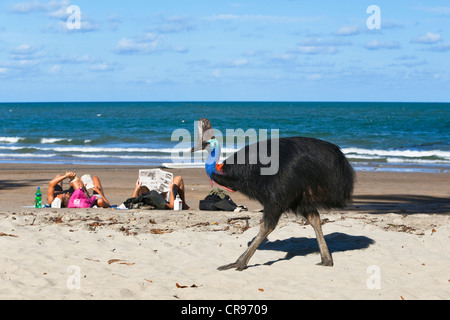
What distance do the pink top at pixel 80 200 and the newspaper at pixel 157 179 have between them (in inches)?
37.2

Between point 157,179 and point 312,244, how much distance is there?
3851 millimetres

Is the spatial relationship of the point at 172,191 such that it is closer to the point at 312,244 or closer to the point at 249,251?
the point at 312,244

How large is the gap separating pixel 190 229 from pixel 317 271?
8.18ft

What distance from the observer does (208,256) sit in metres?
7.23

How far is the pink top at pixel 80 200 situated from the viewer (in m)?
10.2

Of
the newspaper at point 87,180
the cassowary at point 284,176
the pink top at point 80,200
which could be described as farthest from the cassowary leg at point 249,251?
the newspaper at point 87,180

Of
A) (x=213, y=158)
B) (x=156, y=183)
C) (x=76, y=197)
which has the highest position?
(x=213, y=158)

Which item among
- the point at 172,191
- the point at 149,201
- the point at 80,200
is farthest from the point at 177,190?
the point at 80,200

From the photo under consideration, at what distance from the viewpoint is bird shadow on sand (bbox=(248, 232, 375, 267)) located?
7.49m

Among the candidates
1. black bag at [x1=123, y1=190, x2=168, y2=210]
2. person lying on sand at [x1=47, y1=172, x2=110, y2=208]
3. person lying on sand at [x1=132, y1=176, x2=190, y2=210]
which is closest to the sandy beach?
black bag at [x1=123, y1=190, x2=168, y2=210]

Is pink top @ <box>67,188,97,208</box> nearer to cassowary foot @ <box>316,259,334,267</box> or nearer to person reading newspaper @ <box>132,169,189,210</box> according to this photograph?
person reading newspaper @ <box>132,169,189,210</box>
